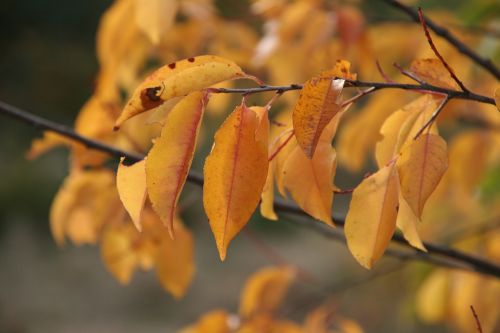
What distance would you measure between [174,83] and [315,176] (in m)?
0.12

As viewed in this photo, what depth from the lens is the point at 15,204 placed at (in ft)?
15.3

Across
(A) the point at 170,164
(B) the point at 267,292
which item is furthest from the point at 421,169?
(B) the point at 267,292

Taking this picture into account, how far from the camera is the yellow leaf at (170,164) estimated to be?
50 centimetres

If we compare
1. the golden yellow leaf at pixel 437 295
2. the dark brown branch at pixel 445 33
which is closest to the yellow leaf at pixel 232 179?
the dark brown branch at pixel 445 33

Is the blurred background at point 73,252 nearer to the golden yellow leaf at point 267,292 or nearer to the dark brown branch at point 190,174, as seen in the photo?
the golden yellow leaf at point 267,292

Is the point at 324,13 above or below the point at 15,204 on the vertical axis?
above

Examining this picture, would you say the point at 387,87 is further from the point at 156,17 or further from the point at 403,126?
the point at 156,17

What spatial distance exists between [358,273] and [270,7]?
385 centimetres

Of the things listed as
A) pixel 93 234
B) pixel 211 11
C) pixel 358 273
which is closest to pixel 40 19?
pixel 358 273

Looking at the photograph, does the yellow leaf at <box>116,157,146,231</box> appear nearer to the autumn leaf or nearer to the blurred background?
the autumn leaf

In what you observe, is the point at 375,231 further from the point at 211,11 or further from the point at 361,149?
the point at 211,11

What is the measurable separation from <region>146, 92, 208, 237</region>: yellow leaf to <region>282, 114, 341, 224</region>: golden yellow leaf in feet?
0.32

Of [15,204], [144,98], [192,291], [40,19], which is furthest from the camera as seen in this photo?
[192,291]

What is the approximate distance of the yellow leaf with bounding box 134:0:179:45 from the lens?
30.6 inches
